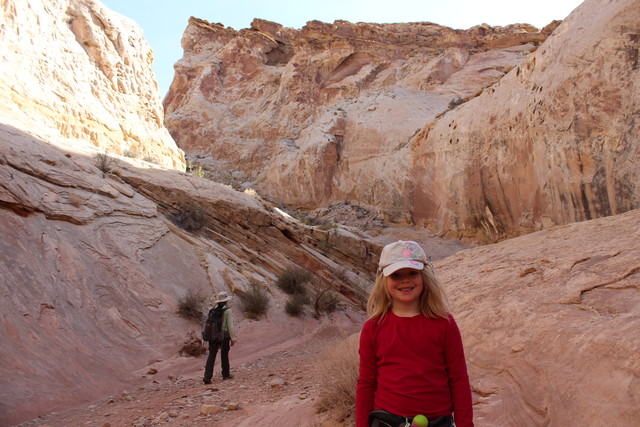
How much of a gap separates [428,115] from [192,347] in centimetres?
2336

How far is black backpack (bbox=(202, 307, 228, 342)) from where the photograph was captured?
700 centimetres

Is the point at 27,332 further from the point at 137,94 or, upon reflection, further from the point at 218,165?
the point at 218,165

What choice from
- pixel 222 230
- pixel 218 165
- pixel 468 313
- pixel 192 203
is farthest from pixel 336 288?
pixel 218 165

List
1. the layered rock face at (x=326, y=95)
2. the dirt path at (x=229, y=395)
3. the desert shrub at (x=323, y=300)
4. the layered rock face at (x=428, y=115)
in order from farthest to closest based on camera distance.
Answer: the layered rock face at (x=326, y=95) < the desert shrub at (x=323, y=300) < the layered rock face at (x=428, y=115) < the dirt path at (x=229, y=395)

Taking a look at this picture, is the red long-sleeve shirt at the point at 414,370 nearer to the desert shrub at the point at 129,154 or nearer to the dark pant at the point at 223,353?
the dark pant at the point at 223,353

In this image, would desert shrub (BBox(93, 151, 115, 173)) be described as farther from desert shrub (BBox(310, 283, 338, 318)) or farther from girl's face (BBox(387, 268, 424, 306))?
girl's face (BBox(387, 268, 424, 306))

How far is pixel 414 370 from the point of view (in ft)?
7.06

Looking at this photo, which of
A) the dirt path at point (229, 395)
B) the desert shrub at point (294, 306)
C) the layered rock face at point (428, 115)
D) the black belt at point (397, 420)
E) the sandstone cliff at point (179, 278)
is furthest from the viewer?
the desert shrub at point (294, 306)

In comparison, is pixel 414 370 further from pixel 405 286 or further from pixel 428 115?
pixel 428 115

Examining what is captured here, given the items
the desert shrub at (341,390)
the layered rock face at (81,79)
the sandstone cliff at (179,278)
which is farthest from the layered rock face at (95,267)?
the desert shrub at (341,390)

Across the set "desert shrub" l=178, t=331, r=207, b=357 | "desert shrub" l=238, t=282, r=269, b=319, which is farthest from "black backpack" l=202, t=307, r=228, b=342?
"desert shrub" l=238, t=282, r=269, b=319

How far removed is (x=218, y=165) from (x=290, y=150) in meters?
6.57

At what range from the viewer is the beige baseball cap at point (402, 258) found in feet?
7.45

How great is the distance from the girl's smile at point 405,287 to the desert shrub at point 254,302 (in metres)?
8.71
